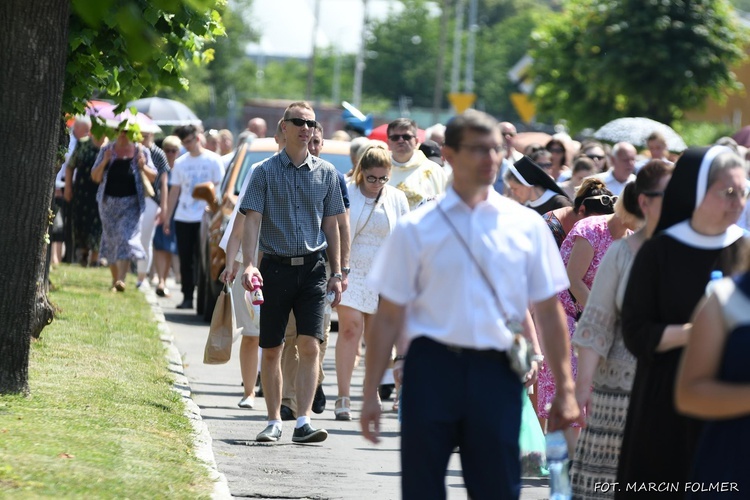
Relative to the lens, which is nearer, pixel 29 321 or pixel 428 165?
pixel 29 321

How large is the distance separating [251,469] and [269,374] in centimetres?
107

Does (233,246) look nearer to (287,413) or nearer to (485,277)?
(287,413)

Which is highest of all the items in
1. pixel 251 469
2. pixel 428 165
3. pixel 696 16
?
pixel 696 16

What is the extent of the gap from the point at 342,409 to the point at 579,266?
11.1 ft

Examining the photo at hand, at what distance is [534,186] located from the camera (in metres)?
11.1

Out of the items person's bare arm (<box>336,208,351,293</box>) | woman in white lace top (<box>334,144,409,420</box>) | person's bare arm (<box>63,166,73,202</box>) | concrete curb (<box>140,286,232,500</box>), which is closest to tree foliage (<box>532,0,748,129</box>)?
person's bare arm (<box>63,166,73,202</box>)

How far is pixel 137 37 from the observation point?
4766 mm

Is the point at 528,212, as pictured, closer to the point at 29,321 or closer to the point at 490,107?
the point at 29,321

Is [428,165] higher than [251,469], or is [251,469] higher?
[428,165]

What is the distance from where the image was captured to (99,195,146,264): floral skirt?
17750 mm

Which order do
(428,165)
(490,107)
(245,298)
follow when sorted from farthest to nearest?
(490,107) → (428,165) → (245,298)

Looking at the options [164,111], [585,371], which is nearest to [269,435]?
[585,371]

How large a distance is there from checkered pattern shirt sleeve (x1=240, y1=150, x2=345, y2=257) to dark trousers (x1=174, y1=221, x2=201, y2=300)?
858 centimetres

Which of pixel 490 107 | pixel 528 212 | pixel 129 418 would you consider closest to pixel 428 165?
pixel 129 418
